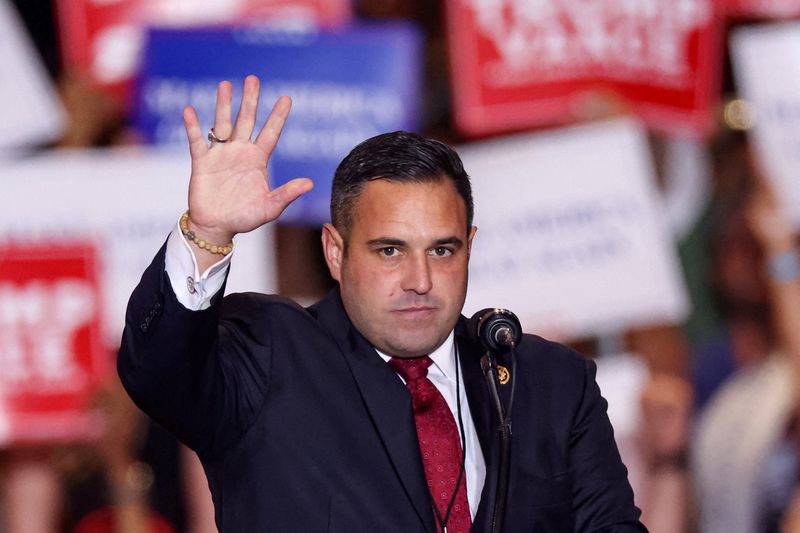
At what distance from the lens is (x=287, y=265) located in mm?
5090

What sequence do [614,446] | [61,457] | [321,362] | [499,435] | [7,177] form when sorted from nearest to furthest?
[499,435] → [321,362] → [614,446] → [7,177] → [61,457]

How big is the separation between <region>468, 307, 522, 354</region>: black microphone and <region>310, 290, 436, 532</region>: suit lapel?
21 centimetres

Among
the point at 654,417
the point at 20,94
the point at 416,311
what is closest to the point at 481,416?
the point at 416,311

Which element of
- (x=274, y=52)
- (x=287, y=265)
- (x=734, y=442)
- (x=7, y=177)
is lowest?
(x=734, y=442)

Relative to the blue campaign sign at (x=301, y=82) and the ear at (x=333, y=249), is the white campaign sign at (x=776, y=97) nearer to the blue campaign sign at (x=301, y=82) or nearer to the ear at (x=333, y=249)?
the blue campaign sign at (x=301, y=82)

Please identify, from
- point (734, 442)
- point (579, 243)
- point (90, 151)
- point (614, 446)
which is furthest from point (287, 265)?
point (614, 446)

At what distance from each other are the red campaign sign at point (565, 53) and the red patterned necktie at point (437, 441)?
2871 mm

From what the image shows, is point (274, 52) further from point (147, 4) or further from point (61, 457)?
point (61, 457)

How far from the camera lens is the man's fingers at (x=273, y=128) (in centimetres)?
195

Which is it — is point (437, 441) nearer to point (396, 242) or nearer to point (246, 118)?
point (396, 242)

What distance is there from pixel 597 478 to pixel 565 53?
3024 mm

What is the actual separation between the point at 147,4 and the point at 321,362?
3.17 m

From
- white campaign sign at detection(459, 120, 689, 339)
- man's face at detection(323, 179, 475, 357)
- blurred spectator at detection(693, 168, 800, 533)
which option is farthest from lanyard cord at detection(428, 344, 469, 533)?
blurred spectator at detection(693, 168, 800, 533)

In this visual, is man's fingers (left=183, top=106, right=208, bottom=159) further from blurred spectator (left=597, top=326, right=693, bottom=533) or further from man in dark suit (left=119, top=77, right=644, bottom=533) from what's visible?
blurred spectator (left=597, top=326, right=693, bottom=533)
